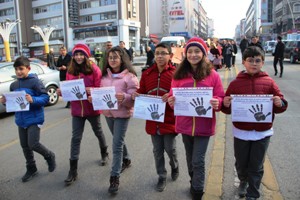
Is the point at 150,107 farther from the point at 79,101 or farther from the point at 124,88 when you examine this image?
the point at 79,101

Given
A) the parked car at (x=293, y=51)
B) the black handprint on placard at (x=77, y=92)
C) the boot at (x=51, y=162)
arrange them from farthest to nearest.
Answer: the parked car at (x=293, y=51), the boot at (x=51, y=162), the black handprint on placard at (x=77, y=92)

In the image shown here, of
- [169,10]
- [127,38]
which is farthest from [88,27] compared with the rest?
[169,10]

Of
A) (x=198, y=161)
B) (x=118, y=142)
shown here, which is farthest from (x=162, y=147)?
(x=198, y=161)

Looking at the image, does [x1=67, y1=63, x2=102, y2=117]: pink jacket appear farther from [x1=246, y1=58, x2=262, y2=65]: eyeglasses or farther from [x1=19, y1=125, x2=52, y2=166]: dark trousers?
[x1=246, y1=58, x2=262, y2=65]: eyeglasses

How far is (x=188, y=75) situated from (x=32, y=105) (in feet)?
7.11

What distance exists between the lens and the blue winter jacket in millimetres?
4180

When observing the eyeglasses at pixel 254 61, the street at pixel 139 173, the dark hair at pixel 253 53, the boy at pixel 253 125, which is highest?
the dark hair at pixel 253 53

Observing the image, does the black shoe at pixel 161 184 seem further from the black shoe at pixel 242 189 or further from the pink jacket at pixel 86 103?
the pink jacket at pixel 86 103

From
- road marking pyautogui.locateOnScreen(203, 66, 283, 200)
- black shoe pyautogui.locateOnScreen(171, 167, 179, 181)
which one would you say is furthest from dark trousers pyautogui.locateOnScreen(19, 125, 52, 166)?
road marking pyautogui.locateOnScreen(203, 66, 283, 200)

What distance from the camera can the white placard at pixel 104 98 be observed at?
152 inches

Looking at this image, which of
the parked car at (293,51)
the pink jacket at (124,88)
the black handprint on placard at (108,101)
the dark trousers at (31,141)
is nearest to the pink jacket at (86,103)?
the pink jacket at (124,88)

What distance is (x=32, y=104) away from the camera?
4.15 meters

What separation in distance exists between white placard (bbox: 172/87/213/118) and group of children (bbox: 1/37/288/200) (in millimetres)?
61

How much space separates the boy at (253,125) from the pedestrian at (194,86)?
210 mm
